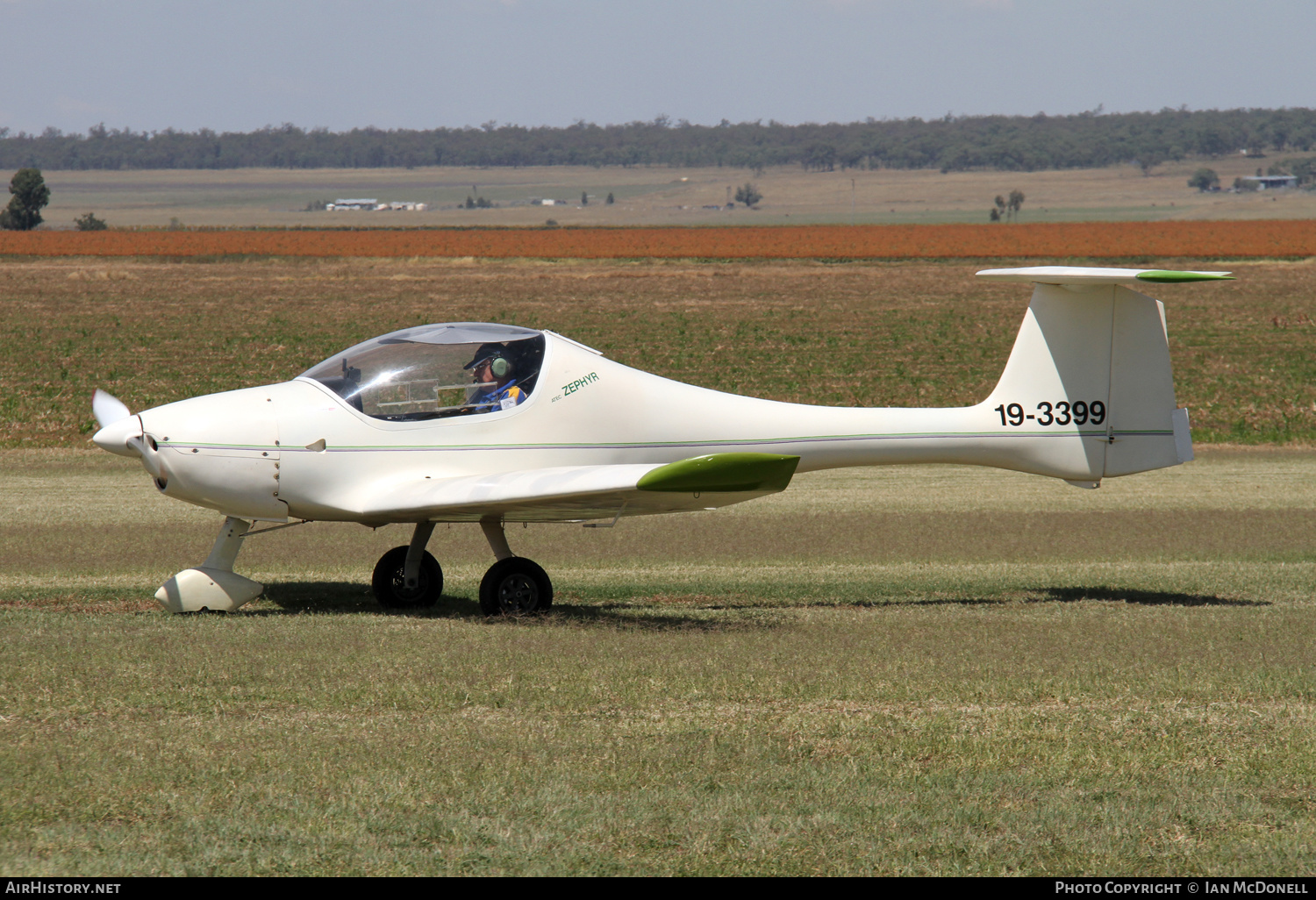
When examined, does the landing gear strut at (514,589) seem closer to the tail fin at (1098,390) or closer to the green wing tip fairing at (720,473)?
the green wing tip fairing at (720,473)

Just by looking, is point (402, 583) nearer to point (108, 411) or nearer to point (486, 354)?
point (486, 354)

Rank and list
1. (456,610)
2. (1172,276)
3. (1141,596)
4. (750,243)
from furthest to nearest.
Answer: (750,243) < (1141,596) < (456,610) < (1172,276)

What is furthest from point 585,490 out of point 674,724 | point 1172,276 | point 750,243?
point 750,243

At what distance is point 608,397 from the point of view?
34.1ft

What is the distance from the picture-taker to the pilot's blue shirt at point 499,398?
404 inches

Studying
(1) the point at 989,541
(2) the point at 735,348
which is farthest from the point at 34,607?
(2) the point at 735,348

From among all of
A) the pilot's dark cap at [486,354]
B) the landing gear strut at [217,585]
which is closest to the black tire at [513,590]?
the pilot's dark cap at [486,354]

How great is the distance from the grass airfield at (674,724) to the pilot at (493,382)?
179 centimetres

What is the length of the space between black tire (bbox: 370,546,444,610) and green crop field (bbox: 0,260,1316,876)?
0.83 ft

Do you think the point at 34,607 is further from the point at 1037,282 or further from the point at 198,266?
the point at 198,266

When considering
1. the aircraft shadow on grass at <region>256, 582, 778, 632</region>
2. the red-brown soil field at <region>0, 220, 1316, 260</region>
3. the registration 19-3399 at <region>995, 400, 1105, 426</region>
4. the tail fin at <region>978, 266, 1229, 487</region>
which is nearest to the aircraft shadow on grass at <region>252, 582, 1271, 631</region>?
the aircraft shadow on grass at <region>256, 582, 778, 632</region>

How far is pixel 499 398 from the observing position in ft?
33.7

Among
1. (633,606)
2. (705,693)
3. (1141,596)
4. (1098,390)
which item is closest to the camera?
(705,693)

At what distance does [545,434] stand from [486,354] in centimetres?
84
